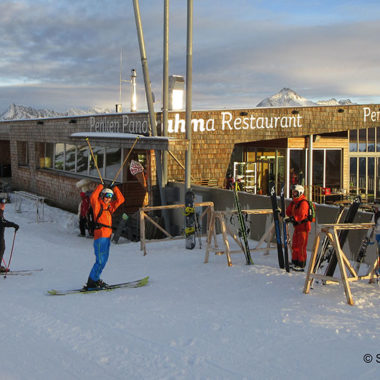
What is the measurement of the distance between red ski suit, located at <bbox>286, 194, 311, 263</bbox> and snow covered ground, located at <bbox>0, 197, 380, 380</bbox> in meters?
0.40

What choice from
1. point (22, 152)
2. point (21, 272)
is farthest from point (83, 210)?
point (22, 152)

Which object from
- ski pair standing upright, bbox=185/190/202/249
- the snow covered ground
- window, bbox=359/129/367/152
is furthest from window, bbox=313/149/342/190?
the snow covered ground

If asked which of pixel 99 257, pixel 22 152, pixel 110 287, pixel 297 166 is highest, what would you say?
pixel 22 152

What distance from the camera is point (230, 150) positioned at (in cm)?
1775

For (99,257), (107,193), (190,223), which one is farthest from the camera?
(190,223)

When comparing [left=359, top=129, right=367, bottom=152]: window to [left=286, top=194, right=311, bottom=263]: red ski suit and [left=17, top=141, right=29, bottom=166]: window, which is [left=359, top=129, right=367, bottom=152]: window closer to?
[left=286, top=194, right=311, bottom=263]: red ski suit

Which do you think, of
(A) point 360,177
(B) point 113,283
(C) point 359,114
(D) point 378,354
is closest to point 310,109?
(C) point 359,114

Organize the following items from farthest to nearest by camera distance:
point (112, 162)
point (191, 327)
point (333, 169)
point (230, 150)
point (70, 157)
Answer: point (70, 157), point (333, 169), point (112, 162), point (230, 150), point (191, 327)

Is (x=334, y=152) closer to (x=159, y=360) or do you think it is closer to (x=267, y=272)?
(x=267, y=272)

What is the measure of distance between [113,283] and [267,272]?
2608mm

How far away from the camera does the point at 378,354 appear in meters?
4.73

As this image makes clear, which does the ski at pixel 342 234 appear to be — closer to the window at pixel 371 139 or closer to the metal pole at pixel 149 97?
the metal pole at pixel 149 97

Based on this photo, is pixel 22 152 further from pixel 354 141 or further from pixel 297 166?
pixel 354 141

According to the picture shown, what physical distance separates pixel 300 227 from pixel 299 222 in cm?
10
